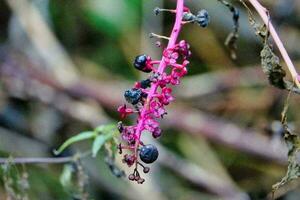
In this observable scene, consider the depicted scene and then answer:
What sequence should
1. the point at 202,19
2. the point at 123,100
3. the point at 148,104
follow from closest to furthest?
the point at 148,104 < the point at 202,19 < the point at 123,100

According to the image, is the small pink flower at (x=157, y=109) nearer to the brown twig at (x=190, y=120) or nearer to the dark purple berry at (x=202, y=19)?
the dark purple berry at (x=202, y=19)

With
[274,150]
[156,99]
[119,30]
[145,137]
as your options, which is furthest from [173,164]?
[156,99]

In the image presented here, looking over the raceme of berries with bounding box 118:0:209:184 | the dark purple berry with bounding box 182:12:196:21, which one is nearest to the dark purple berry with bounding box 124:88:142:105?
the raceme of berries with bounding box 118:0:209:184

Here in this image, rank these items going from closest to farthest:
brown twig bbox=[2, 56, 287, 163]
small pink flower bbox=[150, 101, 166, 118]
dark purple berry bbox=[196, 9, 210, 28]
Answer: small pink flower bbox=[150, 101, 166, 118] < dark purple berry bbox=[196, 9, 210, 28] < brown twig bbox=[2, 56, 287, 163]

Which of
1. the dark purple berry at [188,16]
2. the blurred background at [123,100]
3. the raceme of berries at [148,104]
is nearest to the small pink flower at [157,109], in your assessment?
the raceme of berries at [148,104]

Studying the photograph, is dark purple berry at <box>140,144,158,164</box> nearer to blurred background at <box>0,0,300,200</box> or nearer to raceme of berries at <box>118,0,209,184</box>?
raceme of berries at <box>118,0,209,184</box>

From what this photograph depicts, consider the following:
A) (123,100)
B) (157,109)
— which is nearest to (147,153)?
(157,109)

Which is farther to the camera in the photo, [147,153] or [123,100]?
[123,100]

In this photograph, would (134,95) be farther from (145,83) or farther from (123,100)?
(123,100)

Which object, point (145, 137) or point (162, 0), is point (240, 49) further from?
point (145, 137)

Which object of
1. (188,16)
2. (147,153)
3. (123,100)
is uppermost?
(123,100)
